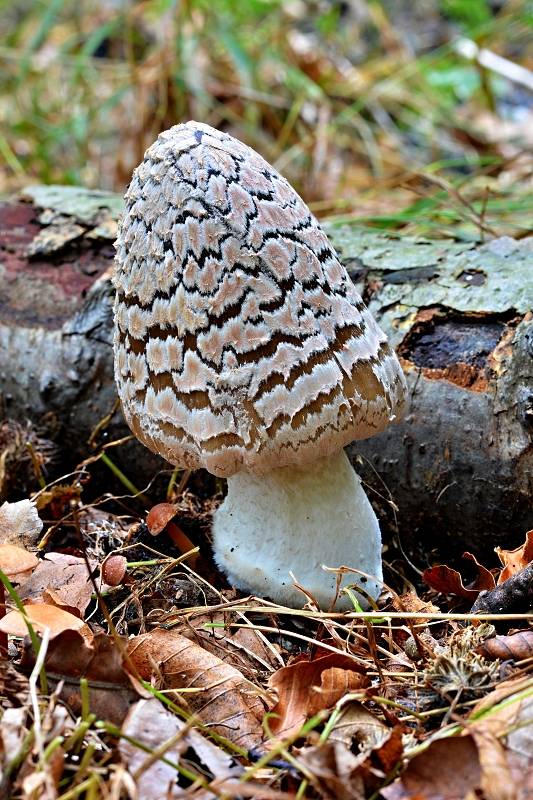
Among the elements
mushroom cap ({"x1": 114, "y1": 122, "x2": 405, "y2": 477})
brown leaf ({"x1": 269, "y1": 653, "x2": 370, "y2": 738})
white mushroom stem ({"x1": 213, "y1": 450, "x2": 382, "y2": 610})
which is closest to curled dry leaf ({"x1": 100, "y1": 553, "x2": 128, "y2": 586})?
white mushroom stem ({"x1": 213, "y1": 450, "x2": 382, "y2": 610})

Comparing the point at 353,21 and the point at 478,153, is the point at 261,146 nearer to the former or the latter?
the point at 478,153

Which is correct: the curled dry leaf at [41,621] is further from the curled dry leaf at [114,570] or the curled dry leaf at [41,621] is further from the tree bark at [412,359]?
the tree bark at [412,359]

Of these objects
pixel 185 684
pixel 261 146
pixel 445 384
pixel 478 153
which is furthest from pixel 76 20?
pixel 185 684

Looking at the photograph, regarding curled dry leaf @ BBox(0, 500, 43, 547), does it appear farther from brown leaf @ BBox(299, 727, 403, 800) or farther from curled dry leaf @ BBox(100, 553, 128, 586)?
brown leaf @ BBox(299, 727, 403, 800)

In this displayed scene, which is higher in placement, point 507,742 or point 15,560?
point 15,560

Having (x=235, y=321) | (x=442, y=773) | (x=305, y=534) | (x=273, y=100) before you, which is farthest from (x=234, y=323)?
(x=273, y=100)

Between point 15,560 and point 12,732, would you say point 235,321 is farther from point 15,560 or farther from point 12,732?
point 12,732
